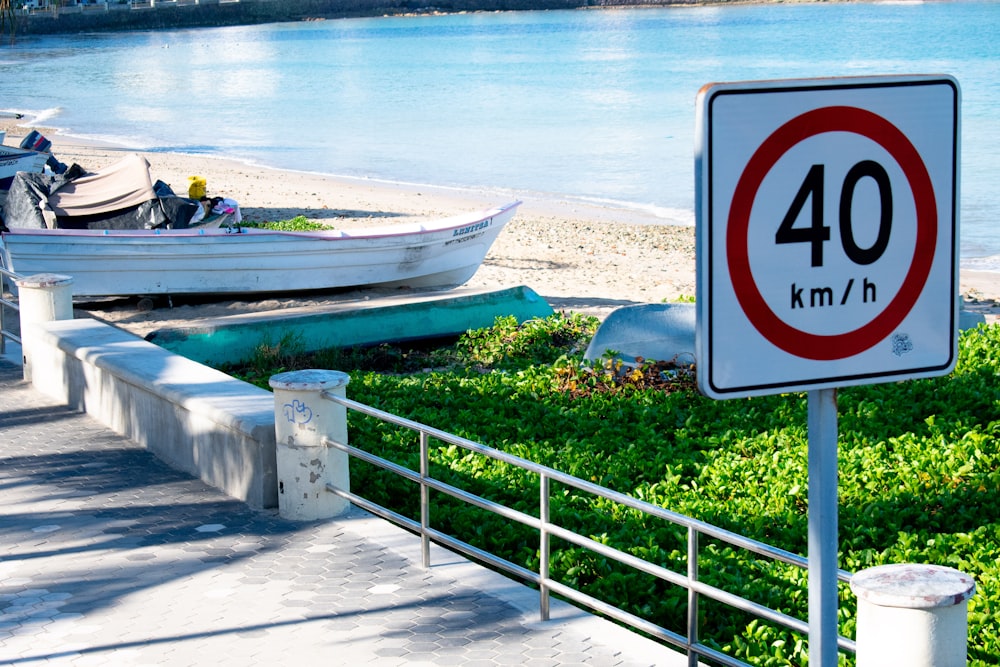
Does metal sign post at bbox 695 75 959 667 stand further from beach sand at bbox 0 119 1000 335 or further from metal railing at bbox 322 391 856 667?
beach sand at bbox 0 119 1000 335

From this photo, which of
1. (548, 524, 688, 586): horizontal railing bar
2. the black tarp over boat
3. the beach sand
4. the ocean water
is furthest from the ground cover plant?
the black tarp over boat

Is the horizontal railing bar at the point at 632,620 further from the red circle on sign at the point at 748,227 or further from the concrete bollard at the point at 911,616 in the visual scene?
the red circle on sign at the point at 748,227

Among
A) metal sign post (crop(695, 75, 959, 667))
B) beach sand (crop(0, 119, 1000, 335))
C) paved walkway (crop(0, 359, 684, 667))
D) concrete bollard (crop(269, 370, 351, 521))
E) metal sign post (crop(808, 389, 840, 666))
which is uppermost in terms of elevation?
metal sign post (crop(695, 75, 959, 667))

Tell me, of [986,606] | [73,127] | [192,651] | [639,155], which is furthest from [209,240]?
[73,127]

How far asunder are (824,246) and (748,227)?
17 cm

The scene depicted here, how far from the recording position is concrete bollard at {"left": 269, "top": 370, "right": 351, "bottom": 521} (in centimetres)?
654

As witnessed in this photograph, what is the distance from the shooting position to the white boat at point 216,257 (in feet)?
50.3

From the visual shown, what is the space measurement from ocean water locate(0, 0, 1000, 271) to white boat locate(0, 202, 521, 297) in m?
6.28

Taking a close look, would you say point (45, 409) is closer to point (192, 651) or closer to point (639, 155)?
point (192, 651)

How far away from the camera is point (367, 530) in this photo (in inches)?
262

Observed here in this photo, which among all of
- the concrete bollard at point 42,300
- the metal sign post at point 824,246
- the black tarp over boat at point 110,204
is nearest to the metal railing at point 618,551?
the metal sign post at point 824,246

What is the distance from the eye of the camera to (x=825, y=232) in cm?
233

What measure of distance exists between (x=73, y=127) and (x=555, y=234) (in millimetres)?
34227

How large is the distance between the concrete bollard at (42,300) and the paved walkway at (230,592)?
251 centimetres
